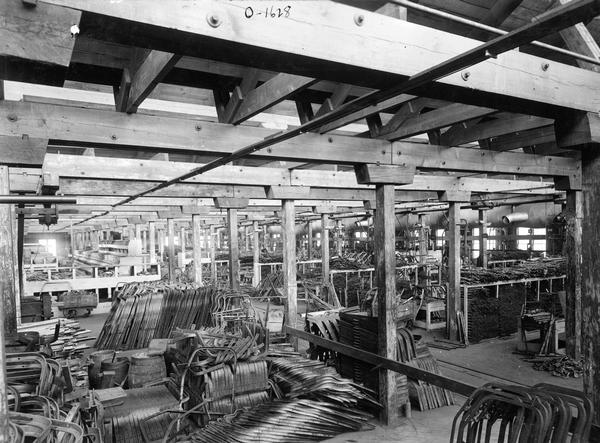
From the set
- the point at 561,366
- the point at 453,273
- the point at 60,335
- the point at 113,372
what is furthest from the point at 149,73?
the point at 453,273

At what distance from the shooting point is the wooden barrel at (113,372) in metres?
6.85

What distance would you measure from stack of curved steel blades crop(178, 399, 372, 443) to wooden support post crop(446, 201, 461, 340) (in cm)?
496

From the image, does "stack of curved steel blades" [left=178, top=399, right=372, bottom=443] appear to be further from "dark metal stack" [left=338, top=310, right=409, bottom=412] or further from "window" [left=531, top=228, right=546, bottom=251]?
"window" [left=531, top=228, right=546, bottom=251]

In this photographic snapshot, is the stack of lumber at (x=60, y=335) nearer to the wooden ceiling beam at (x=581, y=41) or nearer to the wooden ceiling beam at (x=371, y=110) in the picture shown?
the wooden ceiling beam at (x=371, y=110)

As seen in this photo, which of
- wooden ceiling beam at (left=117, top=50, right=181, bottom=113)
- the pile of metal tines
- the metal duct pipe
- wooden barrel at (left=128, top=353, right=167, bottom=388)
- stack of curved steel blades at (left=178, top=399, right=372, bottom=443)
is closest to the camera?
wooden ceiling beam at (left=117, top=50, right=181, bottom=113)

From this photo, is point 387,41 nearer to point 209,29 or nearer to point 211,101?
point 209,29

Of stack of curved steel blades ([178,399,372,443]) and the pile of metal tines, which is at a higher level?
stack of curved steel blades ([178,399,372,443])

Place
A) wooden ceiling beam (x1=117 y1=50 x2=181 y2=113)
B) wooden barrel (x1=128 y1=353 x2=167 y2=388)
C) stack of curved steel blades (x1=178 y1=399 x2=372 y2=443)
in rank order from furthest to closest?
wooden barrel (x1=128 y1=353 x2=167 y2=388), stack of curved steel blades (x1=178 y1=399 x2=372 y2=443), wooden ceiling beam (x1=117 y1=50 x2=181 y2=113)

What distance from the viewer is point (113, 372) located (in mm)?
6941

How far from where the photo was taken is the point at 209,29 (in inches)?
73.5

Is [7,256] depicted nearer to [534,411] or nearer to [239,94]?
[239,94]

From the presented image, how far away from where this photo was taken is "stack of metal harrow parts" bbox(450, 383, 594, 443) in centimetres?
291

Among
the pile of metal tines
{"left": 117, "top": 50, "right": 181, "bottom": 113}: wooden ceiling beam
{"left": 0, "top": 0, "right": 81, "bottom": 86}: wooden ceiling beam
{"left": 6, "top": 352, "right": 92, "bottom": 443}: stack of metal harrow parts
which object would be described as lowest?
the pile of metal tines

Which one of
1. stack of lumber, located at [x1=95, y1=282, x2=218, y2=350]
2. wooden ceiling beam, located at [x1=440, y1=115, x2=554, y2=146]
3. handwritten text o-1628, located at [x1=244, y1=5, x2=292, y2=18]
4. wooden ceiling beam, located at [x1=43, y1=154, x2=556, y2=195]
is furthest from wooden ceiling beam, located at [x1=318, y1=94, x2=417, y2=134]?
stack of lumber, located at [x1=95, y1=282, x2=218, y2=350]
